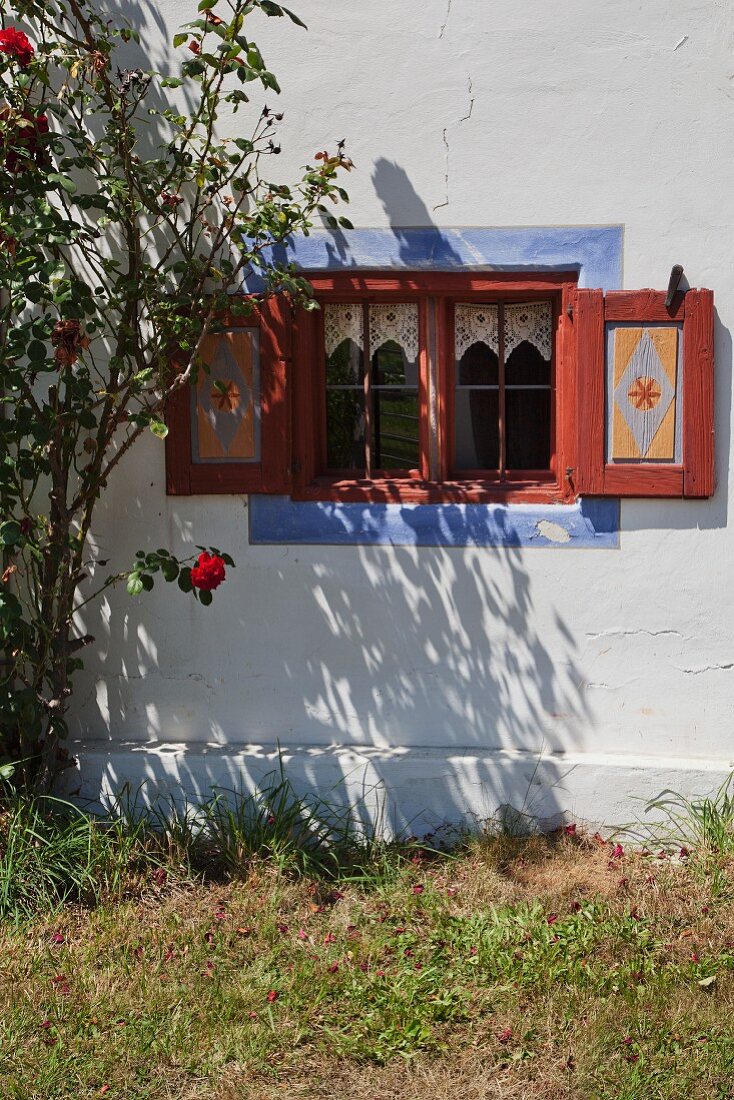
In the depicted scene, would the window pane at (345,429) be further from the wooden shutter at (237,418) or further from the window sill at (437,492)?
the wooden shutter at (237,418)

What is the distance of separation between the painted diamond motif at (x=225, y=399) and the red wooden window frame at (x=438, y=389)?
0.22m

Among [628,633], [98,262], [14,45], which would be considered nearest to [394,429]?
[628,633]

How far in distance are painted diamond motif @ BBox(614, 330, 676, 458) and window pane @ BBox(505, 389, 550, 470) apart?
0.38 m

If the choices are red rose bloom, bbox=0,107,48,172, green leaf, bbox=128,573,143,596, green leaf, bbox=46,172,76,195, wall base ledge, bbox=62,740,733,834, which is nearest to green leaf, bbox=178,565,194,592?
green leaf, bbox=128,573,143,596

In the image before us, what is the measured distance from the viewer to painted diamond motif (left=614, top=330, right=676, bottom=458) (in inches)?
179

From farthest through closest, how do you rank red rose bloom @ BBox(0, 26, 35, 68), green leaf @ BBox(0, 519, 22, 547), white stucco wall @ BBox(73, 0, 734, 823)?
white stucco wall @ BBox(73, 0, 734, 823), green leaf @ BBox(0, 519, 22, 547), red rose bloom @ BBox(0, 26, 35, 68)

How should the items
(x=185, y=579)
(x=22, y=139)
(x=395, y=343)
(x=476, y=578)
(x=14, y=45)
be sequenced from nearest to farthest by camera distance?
(x=14, y=45)
(x=22, y=139)
(x=185, y=579)
(x=476, y=578)
(x=395, y=343)

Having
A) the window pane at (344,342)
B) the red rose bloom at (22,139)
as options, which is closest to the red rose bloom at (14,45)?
the red rose bloom at (22,139)

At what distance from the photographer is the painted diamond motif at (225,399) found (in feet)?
15.6

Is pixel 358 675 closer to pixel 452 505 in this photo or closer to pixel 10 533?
pixel 452 505

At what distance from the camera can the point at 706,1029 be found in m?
3.49

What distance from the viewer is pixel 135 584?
4.20m

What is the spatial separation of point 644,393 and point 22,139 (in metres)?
2.46

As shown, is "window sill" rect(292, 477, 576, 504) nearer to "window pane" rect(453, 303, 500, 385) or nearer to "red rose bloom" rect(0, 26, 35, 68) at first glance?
"window pane" rect(453, 303, 500, 385)
